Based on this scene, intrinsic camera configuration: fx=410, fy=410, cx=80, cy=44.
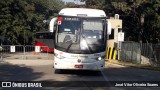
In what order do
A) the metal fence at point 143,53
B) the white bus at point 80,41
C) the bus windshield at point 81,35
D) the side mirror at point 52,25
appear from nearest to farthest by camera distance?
the white bus at point 80,41 < the bus windshield at point 81,35 < the side mirror at point 52,25 < the metal fence at point 143,53

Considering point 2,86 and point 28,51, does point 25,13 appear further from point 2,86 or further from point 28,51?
point 2,86

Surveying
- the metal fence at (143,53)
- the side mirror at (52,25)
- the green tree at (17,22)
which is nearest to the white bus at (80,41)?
the side mirror at (52,25)

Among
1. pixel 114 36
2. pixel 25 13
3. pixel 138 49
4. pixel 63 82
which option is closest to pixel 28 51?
pixel 114 36

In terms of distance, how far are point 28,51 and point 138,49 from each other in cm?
1333

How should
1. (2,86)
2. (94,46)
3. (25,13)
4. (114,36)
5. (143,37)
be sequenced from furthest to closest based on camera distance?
(25,13)
(143,37)
(114,36)
(94,46)
(2,86)

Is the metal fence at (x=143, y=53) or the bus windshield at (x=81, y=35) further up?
the bus windshield at (x=81, y=35)

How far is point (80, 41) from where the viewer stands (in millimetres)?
21484

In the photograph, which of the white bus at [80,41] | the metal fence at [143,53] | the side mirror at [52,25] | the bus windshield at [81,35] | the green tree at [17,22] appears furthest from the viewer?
the green tree at [17,22]

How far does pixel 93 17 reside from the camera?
71.9 ft

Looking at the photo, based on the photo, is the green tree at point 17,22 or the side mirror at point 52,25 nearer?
the side mirror at point 52,25

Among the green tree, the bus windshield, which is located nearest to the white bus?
the bus windshield

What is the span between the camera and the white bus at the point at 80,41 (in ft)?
69.9

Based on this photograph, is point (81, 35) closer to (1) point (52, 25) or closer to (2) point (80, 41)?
(2) point (80, 41)

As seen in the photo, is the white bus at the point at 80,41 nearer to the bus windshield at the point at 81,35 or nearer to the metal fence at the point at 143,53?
the bus windshield at the point at 81,35
